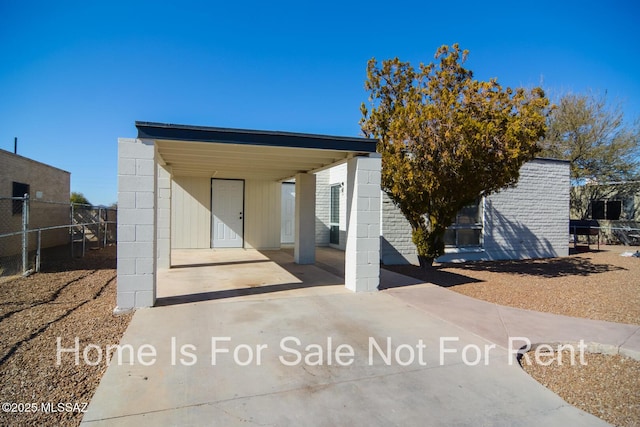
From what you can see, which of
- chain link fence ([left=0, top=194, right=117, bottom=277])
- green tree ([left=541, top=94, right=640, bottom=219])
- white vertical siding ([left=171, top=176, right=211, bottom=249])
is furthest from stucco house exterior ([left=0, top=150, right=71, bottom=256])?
green tree ([left=541, top=94, right=640, bottom=219])

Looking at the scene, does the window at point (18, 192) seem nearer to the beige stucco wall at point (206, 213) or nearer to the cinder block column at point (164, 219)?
the beige stucco wall at point (206, 213)

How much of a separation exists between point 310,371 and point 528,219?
40.0ft

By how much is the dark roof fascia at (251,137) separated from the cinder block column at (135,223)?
9.1 inches

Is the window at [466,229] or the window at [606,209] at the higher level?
the window at [606,209]

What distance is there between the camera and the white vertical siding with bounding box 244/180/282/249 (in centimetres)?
1307

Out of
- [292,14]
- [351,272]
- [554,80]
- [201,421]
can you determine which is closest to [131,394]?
[201,421]

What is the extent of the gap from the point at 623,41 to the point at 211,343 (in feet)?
43.7

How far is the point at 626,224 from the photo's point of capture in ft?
61.9

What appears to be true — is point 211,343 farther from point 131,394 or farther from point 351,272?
point 351,272

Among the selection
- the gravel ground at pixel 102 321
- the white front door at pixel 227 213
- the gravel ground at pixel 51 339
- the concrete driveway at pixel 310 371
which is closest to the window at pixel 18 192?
the gravel ground at pixel 102 321

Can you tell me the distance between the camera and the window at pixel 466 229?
11.7m

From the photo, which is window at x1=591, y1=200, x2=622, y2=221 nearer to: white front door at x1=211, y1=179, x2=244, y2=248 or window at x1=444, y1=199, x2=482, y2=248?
window at x1=444, y1=199, x2=482, y2=248

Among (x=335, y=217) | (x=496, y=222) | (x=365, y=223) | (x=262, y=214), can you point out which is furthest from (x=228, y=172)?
(x=496, y=222)

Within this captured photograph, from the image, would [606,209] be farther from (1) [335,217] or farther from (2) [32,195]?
(2) [32,195]
